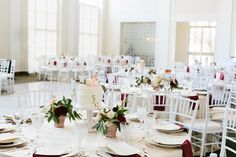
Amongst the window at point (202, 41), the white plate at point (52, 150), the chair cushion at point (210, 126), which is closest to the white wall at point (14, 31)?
the window at point (202, 41)

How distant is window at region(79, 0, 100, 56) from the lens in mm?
16406

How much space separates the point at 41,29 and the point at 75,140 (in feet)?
41.3

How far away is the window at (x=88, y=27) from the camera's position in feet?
53.8

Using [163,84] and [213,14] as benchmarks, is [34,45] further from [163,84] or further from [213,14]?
[163,84]

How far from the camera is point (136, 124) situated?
3.53 metres

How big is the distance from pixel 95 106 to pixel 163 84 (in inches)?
111

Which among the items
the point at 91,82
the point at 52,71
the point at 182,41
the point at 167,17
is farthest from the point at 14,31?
the point at 91,82

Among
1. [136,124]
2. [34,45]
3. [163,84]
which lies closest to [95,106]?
[136,124]

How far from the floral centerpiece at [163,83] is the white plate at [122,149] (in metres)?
3.01

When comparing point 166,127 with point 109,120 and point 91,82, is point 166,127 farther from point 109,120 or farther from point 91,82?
point 91,82

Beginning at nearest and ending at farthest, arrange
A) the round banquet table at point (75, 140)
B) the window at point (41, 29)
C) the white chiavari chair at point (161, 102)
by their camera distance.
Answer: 1. the round banquet table at point (75, 140)
2. the white chiavari chair at point (161, 102)
3. the window at point (41, 29)

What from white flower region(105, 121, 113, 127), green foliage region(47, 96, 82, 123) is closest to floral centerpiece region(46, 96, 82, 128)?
green foliage region(47, 96, 82, 123)

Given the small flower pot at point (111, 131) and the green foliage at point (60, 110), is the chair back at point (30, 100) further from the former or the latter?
the small flower pot at point (111, 131)

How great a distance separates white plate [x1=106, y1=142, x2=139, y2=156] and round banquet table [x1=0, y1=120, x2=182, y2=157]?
0.12 metres
